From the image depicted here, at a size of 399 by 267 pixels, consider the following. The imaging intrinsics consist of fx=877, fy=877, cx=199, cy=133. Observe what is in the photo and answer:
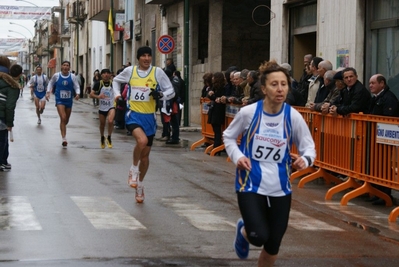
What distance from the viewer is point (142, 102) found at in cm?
1151

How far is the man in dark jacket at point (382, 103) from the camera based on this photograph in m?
11.8

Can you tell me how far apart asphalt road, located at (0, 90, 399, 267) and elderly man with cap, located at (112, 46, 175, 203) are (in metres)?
0.52

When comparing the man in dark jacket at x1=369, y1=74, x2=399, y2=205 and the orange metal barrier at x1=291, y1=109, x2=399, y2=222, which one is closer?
the orange metal barrier at x1=291, y1=109, x2=399, y2=222

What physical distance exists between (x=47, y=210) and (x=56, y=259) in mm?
2833

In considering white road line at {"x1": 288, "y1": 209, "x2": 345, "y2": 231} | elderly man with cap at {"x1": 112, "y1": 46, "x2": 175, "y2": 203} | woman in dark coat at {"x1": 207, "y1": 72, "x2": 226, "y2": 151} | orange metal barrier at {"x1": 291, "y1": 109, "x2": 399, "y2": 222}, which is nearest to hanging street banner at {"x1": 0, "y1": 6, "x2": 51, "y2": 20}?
woman in dark coat at {"x1": 207, "y1": 72, "x2": 226, "y2": 151}

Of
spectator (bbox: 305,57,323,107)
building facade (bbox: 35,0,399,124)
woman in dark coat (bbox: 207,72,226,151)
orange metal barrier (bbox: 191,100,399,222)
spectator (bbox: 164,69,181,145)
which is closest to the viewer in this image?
orange metal barrier (bbox: 191,100,399,222)

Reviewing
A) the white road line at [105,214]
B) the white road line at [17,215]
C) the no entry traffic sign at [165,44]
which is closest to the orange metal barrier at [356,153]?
the white road line at [105,214]

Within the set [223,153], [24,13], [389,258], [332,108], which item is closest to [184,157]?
[223,153]

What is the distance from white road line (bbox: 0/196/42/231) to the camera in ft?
29.3

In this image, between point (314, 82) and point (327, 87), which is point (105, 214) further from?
point (314, 82)

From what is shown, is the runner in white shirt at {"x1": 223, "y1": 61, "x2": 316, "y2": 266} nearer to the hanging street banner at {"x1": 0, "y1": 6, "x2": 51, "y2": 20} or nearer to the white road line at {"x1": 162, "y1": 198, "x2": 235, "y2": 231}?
the white road line at {"x1": 162, "y1": 198, "x2": 235, "y2": 231}

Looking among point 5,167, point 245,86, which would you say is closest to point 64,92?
point 245,86

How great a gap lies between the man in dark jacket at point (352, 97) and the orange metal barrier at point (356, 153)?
14 centimetres

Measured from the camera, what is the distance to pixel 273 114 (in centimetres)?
633
